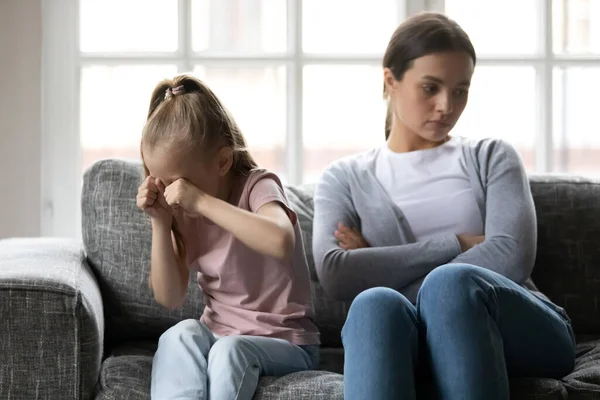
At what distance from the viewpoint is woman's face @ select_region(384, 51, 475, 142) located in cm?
205

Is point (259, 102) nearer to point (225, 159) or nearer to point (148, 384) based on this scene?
point (225, 159)

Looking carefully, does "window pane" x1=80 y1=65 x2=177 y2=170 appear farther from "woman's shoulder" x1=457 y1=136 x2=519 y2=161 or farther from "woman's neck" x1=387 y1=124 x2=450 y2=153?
"woman's shoulder" x1=457 y1=136 x2=519 y2=161

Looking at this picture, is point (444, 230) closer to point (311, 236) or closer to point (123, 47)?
point (311, 236)

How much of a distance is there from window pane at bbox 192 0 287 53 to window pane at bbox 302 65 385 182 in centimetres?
19

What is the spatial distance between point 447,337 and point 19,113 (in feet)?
5.69

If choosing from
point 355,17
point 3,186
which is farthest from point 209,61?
point 3,186

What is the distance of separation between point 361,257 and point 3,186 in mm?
1285

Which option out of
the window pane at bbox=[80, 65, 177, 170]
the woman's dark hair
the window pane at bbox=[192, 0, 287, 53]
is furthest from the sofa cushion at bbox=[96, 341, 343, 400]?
the window pane at bbox=[192, 0, 287, 53]

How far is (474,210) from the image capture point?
6.82 feet

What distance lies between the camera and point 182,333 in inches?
68.4

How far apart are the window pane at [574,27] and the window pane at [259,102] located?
0.90 meters

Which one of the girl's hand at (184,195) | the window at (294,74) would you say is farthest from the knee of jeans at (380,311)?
the window at (294,74)

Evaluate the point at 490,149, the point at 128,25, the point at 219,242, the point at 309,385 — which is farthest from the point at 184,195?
the point at 128,25

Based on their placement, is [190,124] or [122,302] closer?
[190,124]
